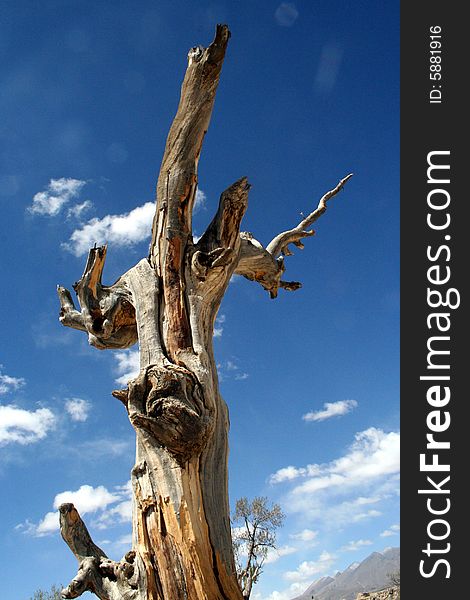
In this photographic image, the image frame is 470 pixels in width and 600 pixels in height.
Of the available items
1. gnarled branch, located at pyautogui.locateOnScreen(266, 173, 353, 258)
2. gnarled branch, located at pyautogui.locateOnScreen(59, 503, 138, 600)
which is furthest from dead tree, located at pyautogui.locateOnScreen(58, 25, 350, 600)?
gnarled branch, located at pyautogui.locateOnScreen(266, 173, 353, 258)

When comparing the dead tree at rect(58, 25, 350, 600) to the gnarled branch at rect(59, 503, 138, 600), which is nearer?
the dead tree at rect(58, 25, 350, 600)

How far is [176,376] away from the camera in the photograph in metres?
4.26

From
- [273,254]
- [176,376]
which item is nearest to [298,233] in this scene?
[273,254]

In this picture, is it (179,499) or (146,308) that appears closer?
(179,499)

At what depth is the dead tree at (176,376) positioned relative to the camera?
405 centimetres

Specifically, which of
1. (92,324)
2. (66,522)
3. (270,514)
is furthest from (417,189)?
(270,514)

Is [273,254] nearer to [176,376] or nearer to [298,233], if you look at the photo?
[298,233]

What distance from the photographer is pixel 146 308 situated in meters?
5.00

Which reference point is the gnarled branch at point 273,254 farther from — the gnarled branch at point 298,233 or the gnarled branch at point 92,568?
the gnarled branch at point 92,568

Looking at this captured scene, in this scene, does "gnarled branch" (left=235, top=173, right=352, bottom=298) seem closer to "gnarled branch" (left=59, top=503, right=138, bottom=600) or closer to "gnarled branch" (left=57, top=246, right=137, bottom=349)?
"gnarled branch" (left=57, top=246, right=137, bottom=349)

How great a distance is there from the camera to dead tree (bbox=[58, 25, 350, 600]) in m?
4.05

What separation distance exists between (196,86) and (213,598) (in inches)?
174

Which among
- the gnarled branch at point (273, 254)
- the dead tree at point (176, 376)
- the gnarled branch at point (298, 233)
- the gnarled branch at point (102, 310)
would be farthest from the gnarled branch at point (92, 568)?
the gnarled branch at point (298, 233)

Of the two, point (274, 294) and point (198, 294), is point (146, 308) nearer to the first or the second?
point (198, 294)
